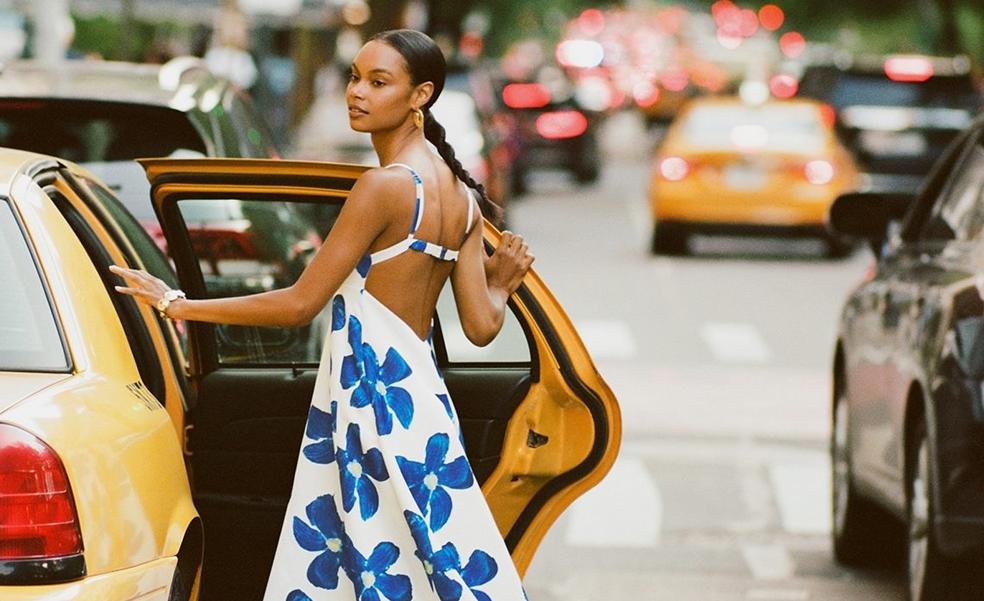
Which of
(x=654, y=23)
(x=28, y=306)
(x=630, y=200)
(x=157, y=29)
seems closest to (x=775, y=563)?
(x=28, y=306)

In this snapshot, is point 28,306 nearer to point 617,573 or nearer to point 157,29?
point 617,573

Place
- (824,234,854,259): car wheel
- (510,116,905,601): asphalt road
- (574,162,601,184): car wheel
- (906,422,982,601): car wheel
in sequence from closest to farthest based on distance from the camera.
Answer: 1. (906,422,982,601): car wheel
2. (510,116,905,601): asphalt road
3. (824,234,854,259): car wheel
4. (574,162,601,184): car wheel

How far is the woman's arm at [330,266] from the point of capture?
461 centimetres

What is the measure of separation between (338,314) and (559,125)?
1161 inches

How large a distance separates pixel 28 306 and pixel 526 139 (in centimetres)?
2963

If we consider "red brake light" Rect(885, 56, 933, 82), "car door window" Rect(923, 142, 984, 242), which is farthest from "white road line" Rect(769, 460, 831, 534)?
"red brake light" Rect(885, 56, 933, 82)

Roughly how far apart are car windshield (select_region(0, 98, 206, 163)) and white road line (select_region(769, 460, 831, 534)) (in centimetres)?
295

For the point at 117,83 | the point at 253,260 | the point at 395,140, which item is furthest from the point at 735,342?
the point at 395,140

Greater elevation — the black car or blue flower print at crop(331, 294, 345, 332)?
blue flower print at crop(331, 294, 345, 332)

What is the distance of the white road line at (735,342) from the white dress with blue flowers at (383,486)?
10.3 m

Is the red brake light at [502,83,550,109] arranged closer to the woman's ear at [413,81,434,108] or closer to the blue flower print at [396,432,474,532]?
the woman's ear at [413,81,434,108]

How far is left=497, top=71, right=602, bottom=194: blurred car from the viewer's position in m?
33.9

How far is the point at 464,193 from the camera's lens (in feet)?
15.8

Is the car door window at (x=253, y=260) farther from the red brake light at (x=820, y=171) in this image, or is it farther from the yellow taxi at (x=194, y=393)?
the red brake light at (x=820, y=171)
